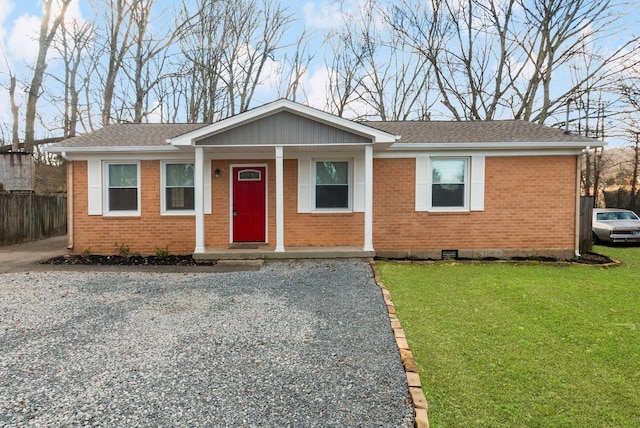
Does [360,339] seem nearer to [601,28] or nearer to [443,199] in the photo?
[443,199]

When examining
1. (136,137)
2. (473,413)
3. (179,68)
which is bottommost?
(473,413)

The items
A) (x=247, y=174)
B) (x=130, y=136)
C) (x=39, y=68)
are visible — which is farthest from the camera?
(x=39, y=68)

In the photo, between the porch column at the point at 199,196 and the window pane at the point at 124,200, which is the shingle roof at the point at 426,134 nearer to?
the window pane at the point at 124,200

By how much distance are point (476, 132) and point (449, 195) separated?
2.15m

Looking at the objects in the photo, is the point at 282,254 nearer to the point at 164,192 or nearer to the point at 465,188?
the point at 164,192

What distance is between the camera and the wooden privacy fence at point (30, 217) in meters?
12.0

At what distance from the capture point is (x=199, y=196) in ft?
29.0

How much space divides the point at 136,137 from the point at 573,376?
10638 mm

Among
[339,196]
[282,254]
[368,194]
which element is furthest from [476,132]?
[282,254]

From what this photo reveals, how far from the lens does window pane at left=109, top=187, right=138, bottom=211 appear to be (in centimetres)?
976

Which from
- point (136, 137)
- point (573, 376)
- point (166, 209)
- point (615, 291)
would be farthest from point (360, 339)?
point (136, 137)

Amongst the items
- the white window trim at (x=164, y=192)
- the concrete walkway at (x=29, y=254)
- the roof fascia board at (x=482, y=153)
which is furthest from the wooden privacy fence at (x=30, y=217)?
the roof fascia board at (x=482, y=153)

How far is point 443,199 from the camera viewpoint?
9672 millimetres

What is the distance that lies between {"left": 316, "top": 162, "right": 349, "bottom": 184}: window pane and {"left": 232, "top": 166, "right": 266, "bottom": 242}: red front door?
1.51 metres
